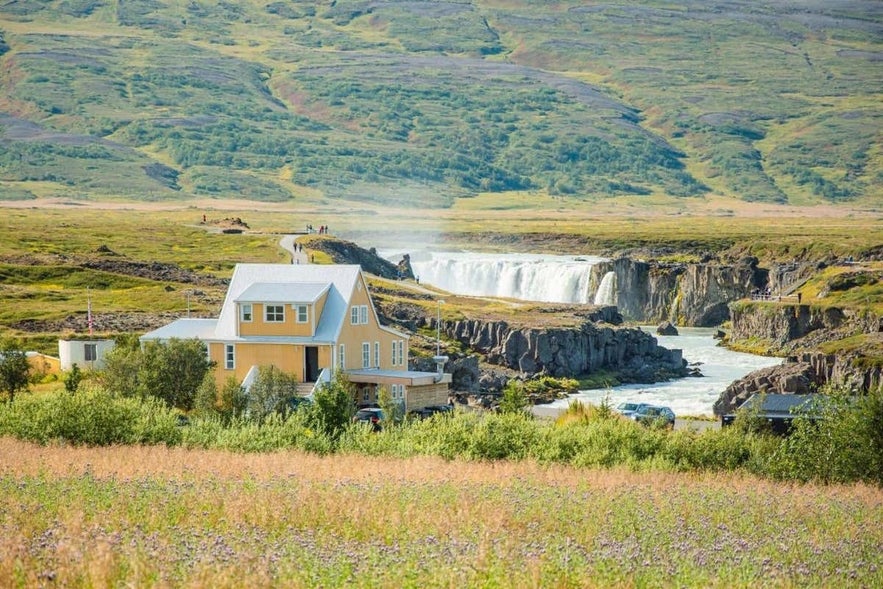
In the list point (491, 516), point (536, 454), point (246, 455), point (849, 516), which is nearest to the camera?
point (491, 516)

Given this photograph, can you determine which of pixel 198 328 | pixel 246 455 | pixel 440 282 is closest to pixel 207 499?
pixel 246 455

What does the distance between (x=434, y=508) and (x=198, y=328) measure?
37280mm

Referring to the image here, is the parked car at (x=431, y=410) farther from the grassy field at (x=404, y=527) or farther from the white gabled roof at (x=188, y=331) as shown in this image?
the grassy field at (x=404, y=527)

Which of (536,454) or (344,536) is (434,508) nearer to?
(344,536)

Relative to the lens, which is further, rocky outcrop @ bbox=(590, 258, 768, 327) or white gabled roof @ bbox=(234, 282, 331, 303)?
rocky outcrop @ bbox=(590, 258, 768, 327)

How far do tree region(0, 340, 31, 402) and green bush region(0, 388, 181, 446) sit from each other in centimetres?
1905

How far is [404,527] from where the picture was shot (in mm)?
17469

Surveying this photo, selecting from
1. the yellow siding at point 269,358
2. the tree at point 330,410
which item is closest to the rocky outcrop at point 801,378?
the yellow siding at point 269,358

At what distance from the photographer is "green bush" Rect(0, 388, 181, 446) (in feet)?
93.9

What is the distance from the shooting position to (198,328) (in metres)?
55.0

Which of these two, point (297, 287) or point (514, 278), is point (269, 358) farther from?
point (514, 278)

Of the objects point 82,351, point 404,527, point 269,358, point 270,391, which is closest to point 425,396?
point 269,358

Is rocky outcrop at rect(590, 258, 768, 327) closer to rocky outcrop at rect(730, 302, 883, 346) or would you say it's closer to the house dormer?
rocky outcrop at rect(730, 302, 883, 346)

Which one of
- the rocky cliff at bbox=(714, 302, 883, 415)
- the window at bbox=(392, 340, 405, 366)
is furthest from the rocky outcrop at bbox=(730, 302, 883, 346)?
the window at bbox=(392, 340, 405, 366)
